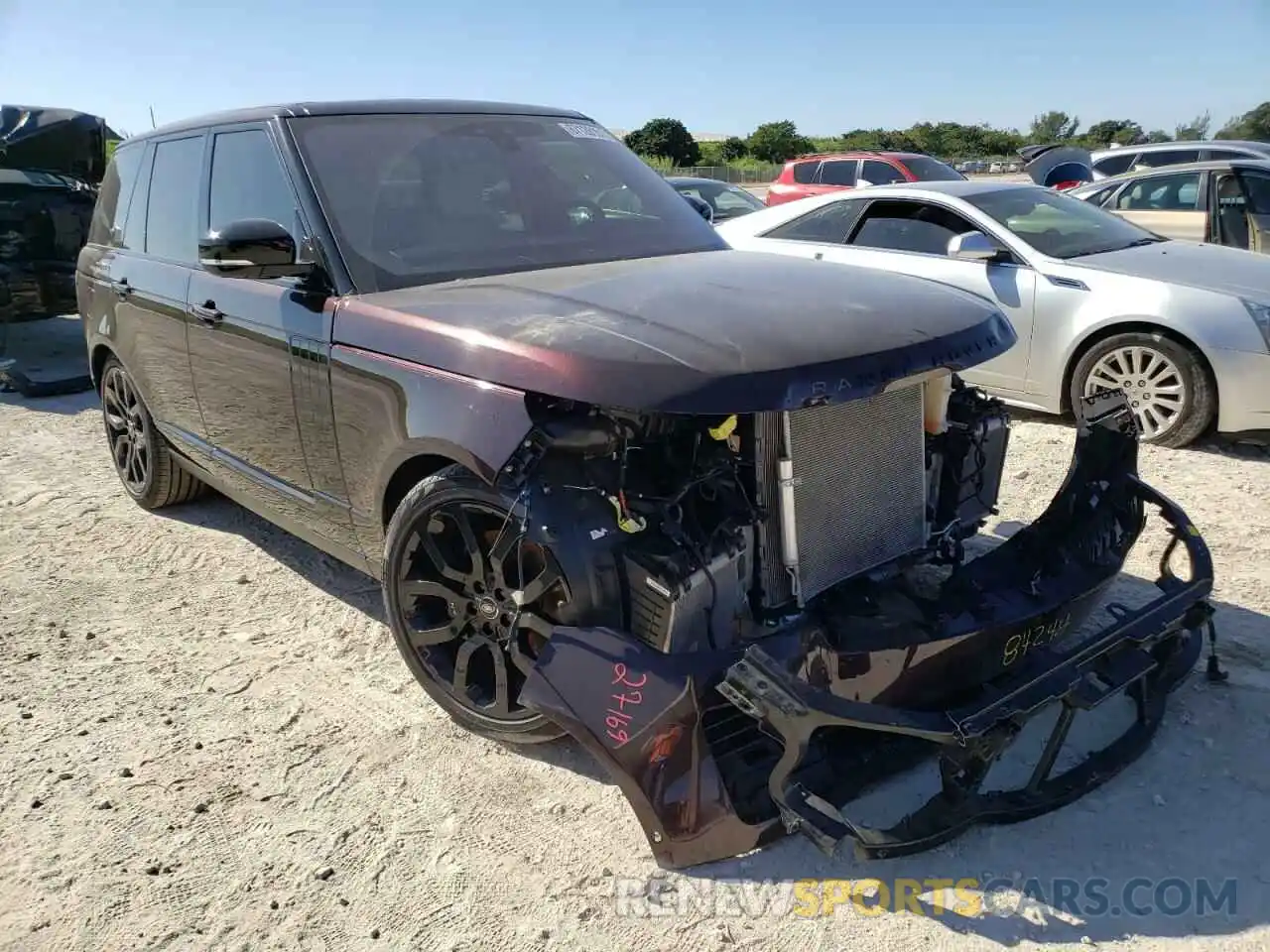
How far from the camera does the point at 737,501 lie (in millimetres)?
2576

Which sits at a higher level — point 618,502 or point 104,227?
point 104,227

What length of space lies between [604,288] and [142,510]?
11.7ft

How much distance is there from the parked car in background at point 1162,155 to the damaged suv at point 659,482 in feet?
41.2

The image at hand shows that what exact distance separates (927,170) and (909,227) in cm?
927

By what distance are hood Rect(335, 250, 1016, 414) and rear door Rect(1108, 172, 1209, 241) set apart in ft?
22.2

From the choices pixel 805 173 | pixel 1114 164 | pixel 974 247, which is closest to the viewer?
pixel 974 247

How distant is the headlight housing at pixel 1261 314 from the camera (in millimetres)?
5137

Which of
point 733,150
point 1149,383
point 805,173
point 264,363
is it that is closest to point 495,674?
point 264,363

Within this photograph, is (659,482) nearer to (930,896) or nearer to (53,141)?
(930,896)

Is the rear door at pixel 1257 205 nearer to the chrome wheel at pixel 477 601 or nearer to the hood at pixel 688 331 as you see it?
the hood at pixel 688 331

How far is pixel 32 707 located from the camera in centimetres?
334

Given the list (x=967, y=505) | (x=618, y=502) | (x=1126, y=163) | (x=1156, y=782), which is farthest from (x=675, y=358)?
(x=1126, y=163)

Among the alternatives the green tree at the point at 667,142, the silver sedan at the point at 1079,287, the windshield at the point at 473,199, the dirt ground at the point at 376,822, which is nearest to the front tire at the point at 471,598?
the dirt ground at the point at 376,822

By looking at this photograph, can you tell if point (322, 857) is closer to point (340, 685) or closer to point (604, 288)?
point (340, 685)
